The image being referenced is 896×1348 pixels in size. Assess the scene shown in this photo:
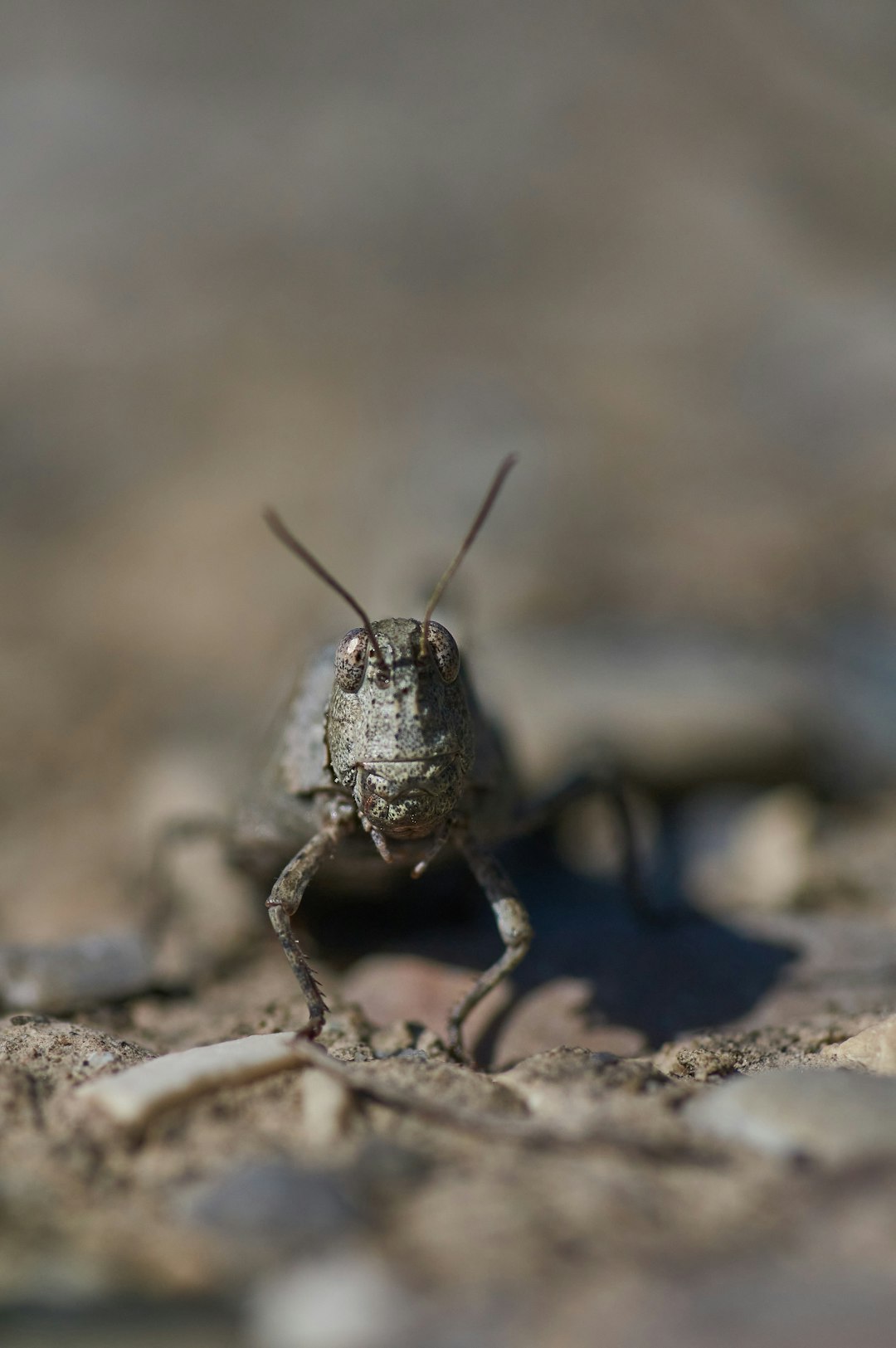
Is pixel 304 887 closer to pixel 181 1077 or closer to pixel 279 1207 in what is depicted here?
pixel 181 1077

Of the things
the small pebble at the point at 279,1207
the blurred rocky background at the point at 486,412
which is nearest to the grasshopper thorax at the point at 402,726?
the blurred rocky background at the point at 486,412

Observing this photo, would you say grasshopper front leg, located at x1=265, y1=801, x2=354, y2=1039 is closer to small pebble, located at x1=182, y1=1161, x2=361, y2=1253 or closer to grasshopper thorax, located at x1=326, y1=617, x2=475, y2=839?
grasshopper thorax, located at x1=326, y1=617, x2=475, y2=839

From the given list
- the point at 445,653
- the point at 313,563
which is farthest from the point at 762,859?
the point at 313,563

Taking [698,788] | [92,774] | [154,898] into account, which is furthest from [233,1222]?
[92,774]

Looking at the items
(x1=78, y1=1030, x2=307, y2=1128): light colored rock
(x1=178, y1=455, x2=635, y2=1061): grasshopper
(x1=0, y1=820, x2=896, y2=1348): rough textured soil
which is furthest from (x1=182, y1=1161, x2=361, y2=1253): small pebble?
(x1=178, y1=455, x2=635, y2=1061): grasshopper

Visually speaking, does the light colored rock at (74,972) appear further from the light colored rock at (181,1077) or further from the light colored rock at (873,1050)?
the light colored rock at (873,1050)

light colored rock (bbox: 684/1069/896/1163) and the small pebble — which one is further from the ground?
light colored rock (bbox: 684/1069/896/1163)
